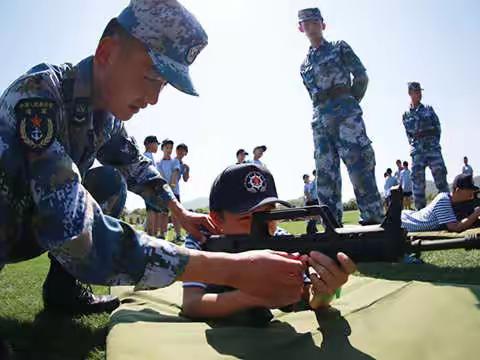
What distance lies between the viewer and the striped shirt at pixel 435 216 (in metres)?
5.61

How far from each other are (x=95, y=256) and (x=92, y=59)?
1051 mm

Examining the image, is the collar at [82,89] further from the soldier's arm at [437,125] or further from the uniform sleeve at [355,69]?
the soldier's arm at [437,125]

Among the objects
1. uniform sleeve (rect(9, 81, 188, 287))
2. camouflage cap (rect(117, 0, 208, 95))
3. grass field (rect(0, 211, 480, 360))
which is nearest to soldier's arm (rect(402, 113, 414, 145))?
grass field (rect(0, 211, 480, 360))

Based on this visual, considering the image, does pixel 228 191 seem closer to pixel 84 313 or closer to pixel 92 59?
pixel 92 59

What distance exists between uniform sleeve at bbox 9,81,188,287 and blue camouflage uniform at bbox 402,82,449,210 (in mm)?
7537

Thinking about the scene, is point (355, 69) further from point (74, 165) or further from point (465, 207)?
point (74, 165)

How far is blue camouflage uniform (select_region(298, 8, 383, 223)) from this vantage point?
4965 millimetres

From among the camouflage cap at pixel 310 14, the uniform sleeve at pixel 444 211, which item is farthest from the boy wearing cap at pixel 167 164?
the uniform sleeve at pixel 444 211

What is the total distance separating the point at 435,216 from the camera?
18.8 feet

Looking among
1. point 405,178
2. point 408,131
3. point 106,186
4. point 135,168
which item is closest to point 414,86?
point 408,131

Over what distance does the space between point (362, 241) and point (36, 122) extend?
1.30 meters

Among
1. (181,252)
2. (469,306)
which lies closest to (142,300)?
(181,252)

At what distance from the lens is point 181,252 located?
157 centimetres

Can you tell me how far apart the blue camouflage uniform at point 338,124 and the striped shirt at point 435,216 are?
1.22 meters
